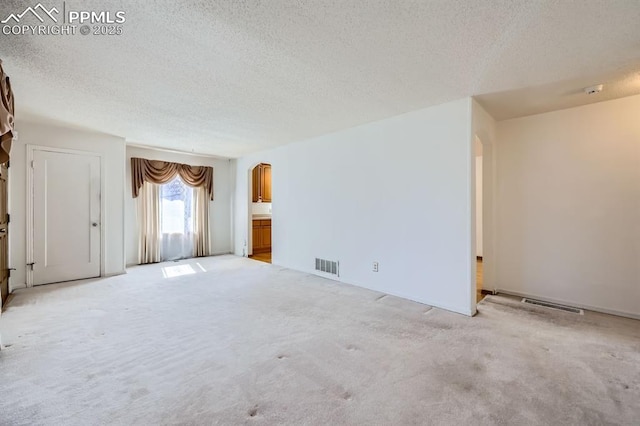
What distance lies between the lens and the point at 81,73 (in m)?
2.50

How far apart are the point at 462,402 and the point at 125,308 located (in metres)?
3.55

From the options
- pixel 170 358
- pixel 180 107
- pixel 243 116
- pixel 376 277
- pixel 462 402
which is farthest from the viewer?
pixel 376 277

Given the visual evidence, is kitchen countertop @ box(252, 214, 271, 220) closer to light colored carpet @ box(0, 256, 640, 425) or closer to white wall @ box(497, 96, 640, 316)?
light colored carpet @ box(0, 256, 640, 425)

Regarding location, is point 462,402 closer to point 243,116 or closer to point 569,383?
point 569,383

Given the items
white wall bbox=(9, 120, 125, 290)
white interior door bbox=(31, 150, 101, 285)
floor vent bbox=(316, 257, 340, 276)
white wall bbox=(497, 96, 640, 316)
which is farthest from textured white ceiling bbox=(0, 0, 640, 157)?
floor vent bbox=(316, 257, 340, 276)

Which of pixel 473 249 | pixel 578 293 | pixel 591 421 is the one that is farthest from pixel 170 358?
pixel 578 293

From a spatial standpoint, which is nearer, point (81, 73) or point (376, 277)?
point (81, 73)

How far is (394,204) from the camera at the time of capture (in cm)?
378

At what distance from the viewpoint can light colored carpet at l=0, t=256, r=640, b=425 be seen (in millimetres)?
1630

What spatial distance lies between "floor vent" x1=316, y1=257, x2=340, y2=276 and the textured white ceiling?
2.35 metres

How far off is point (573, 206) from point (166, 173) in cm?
700

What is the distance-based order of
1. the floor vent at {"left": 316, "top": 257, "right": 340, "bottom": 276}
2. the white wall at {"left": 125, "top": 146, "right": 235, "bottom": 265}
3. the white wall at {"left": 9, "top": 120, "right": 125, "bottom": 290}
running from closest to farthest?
the white wall at {"left": 9, "top": 120, "right": 125, "bottom": 290} → the floor vent at {"left": 316, "top": 257, "right": 340, "bottom": 276} → the white wall at {"left": 125, "top": 146, "right": 235, "bottom": 265}

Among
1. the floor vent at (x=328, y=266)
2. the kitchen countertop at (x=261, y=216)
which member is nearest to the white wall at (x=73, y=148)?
the kitchen countertop at (x=261, y=216)

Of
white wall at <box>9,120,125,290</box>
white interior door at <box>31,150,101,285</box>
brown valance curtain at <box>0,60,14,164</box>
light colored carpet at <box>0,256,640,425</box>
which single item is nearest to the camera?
light colored carpet at <box>0,256,640,425</box>
